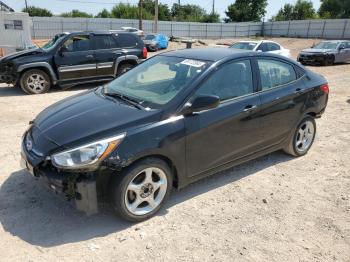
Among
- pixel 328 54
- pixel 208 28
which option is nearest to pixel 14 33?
pixel 328 54

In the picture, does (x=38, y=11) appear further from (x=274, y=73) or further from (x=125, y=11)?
(x=274, y=73)

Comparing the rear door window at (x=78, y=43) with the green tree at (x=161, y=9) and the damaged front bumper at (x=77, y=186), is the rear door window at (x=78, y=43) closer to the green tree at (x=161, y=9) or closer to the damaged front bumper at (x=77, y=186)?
the damaged front bumper at (x=77, y=186)

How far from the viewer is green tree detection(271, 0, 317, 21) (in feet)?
246

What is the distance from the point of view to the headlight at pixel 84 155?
300 centimetres

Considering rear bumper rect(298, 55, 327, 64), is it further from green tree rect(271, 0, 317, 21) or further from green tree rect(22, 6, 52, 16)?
green tree rect(22, 6, 52, 16)

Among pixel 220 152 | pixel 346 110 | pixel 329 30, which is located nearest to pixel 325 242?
pixel 220 152

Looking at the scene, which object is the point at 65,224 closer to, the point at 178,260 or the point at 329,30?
the point at 178,260

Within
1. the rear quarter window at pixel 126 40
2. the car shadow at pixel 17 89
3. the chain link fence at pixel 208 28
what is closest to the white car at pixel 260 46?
the rear quarter window at pixel 126 40

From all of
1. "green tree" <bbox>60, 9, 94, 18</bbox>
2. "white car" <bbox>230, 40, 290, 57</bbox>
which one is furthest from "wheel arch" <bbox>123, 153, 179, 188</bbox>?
"green tree" <bbox>60, 9, 94, 18</bbox>

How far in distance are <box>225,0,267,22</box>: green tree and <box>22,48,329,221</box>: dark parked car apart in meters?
69.9

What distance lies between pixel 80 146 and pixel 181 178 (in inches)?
45.0

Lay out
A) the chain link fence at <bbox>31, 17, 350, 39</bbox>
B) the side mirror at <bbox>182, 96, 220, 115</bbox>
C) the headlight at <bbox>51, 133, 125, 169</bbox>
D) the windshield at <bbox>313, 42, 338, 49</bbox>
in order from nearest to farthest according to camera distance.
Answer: the headlight at <bbox>51, 133, 125, 169</bbox> → the side mirror at <bbox>182, 96, 220, 115</bbox> → the windshield at <bbox>313, 42, 338, 49</bbox> → the chain link fence at <bbox>31, 17, 350, 39</bbox>

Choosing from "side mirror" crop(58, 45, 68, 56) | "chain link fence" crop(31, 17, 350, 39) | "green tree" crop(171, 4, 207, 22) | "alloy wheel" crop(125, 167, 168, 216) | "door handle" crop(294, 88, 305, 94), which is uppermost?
"green tree" crop(171, 4, 207, 22)

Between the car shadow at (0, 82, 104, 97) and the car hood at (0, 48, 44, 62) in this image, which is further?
the car shadow at (0, 82, 104, 97)
